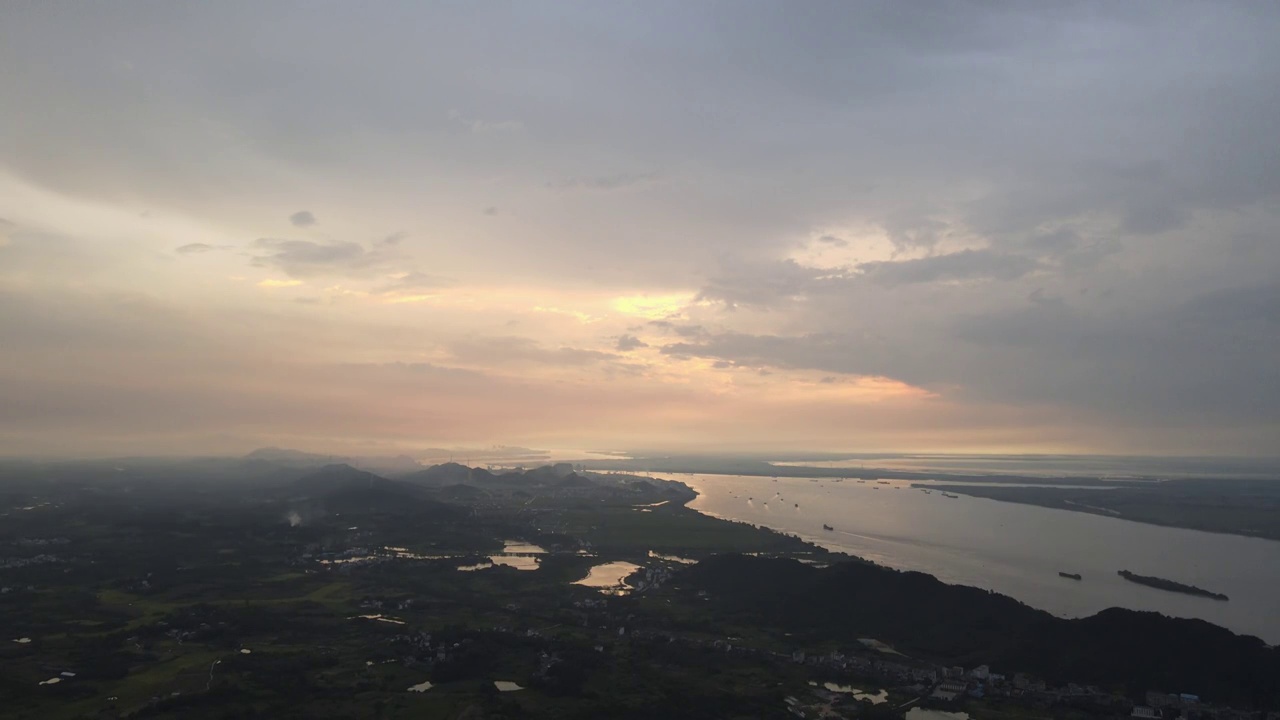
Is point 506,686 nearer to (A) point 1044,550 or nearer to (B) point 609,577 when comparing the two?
(B) point 609,577

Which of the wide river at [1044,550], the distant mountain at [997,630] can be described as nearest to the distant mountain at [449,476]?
the wide river at [1044,550]

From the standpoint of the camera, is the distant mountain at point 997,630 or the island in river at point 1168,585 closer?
the distant mountain at point 997,630

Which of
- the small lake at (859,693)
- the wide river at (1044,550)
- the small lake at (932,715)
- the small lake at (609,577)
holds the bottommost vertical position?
the small lake at (609,577)

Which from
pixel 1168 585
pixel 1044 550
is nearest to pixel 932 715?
pixel 1168 585

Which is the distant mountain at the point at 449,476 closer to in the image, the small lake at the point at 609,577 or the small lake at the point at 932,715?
the small lake at the point at 609,577

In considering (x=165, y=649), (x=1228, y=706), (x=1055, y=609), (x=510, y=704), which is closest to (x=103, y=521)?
(x=165, y=649)

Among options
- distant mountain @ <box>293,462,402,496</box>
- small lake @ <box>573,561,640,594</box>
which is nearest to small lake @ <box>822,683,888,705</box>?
small lake @ <box>573,561,640,594</box>
